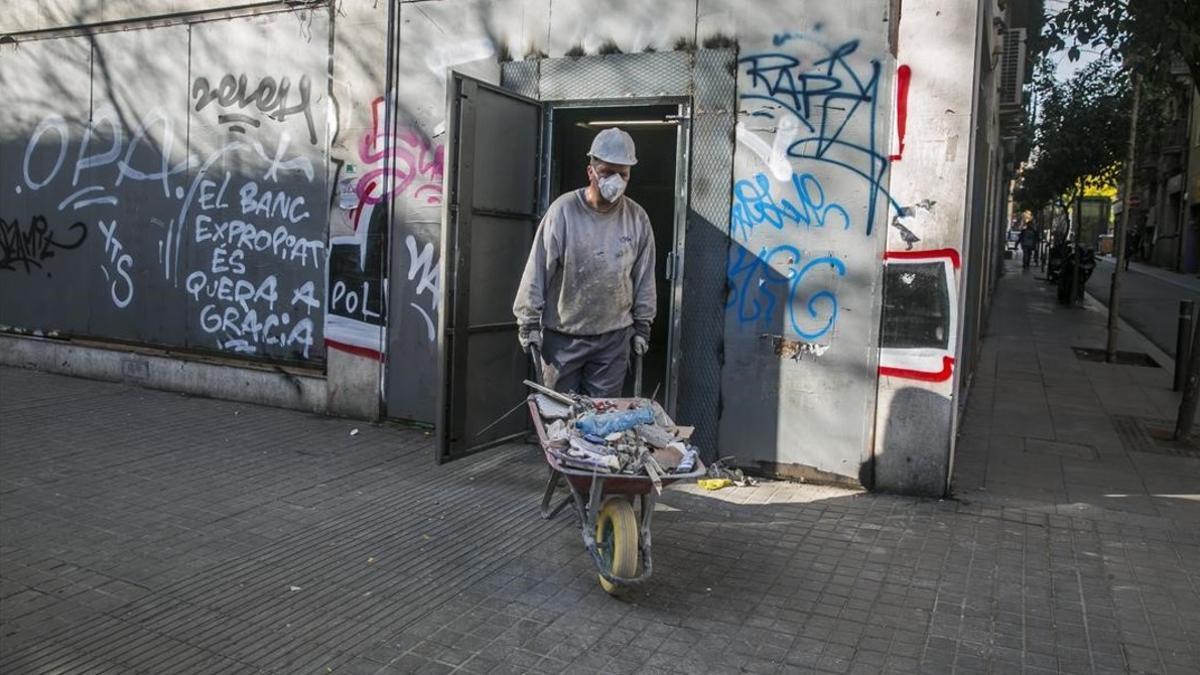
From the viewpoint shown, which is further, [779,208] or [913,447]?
[779,208]

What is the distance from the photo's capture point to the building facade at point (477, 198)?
598cm

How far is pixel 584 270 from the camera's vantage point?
5297 mm

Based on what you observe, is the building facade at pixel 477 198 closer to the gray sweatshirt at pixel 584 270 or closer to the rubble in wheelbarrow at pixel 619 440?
the gray sweatshirt at pixel 584 270

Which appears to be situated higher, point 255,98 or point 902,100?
point 255,98

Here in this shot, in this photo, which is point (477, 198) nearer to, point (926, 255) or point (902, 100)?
point (902, 100)

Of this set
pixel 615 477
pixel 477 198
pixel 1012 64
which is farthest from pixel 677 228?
pixel 1012 64

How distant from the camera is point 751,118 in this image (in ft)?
20.9

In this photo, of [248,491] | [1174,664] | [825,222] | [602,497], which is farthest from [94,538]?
[1174,664]

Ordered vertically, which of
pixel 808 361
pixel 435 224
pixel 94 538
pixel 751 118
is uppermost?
pixel 751 118

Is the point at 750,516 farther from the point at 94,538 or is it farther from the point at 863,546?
the point at 94,538

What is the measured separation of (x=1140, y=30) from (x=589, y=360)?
557 cm

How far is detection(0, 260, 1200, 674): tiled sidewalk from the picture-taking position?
3.85 meters

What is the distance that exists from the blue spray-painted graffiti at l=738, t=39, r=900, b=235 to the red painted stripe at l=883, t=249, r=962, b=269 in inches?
8.3

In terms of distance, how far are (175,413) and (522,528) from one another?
4.15 m
